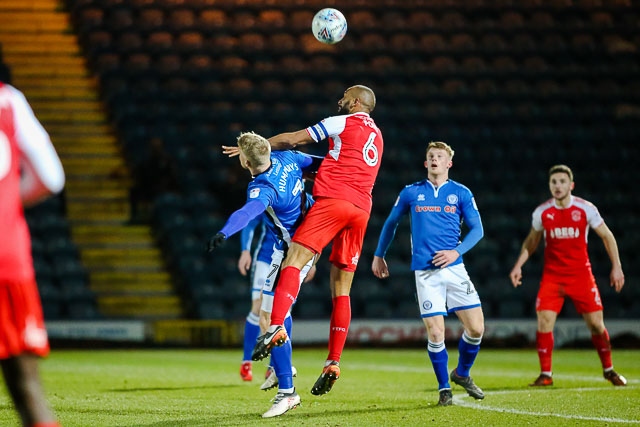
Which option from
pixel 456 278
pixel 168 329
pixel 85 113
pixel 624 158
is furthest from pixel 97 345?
pixel 624 158

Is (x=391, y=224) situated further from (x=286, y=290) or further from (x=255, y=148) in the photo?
(x=255, y=148)

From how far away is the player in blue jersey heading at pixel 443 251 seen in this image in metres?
7.00

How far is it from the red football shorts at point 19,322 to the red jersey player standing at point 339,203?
310 centimetres

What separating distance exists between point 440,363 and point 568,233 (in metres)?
2.66

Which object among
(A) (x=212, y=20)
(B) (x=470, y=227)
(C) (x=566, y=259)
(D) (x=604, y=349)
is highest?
(A) (x=212, y=20)

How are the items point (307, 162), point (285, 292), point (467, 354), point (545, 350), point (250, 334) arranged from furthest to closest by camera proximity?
point (250, 334), point (545, 350), point (467, 354), point (307, 162), point (285, 292)

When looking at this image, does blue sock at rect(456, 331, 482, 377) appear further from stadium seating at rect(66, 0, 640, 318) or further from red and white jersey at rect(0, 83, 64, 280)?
stadium seating at rect(66, 0, 640, 318)

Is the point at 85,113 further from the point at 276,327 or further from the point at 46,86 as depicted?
the point at 276,327

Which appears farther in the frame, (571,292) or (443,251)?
(571,292)

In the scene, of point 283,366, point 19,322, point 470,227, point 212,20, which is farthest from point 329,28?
point 212,20

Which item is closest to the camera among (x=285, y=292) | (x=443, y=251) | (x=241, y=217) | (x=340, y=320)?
(x=241, y=217)

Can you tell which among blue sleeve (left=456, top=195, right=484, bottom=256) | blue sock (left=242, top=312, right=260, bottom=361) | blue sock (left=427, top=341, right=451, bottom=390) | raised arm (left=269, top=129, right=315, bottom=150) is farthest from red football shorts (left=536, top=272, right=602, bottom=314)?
raised arm (left=269, top=129, right=315, bottom=150)

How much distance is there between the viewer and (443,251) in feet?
23.0

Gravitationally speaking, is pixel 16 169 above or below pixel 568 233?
above
